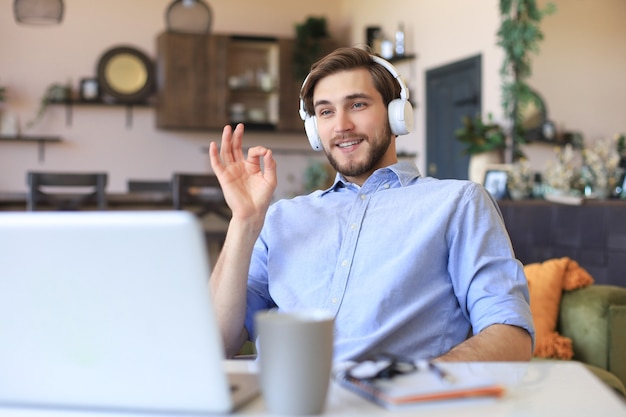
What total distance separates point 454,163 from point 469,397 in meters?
6.11

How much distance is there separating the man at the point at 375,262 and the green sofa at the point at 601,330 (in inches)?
44.4

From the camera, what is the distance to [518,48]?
559cm

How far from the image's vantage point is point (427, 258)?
143 cm

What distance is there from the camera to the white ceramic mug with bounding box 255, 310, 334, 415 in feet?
2.45

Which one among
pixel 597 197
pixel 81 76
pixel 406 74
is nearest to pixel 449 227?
pixel 597 197

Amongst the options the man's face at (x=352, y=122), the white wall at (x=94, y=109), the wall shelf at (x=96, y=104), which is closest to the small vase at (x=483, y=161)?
the white wall at (x=94, y=109)

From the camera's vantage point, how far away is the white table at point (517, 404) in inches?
30.1

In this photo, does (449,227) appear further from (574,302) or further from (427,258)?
(574,302)

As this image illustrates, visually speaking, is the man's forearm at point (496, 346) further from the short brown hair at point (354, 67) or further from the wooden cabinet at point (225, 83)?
the wooden cabinet at point (225, 83)

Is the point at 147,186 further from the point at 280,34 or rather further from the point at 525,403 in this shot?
the point at 525,403

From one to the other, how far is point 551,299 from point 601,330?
200 mm

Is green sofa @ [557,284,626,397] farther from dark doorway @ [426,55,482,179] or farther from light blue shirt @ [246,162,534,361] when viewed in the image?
dark doorway @ [426,55,482,179]

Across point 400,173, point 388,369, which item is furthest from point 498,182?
point 388,369

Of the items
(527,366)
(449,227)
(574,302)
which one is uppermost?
(449,227)
